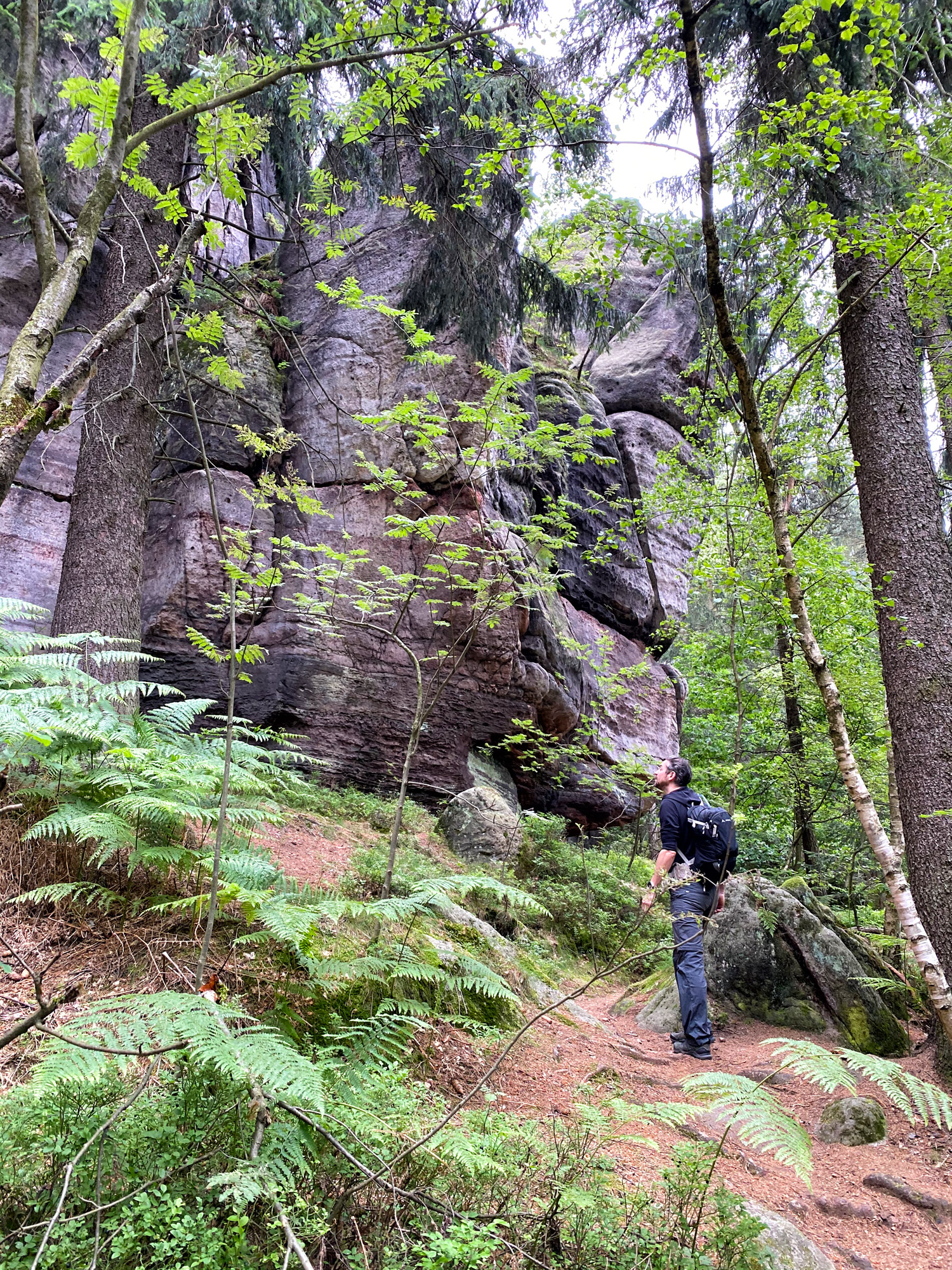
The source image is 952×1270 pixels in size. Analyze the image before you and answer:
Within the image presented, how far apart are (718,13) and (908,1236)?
10.3 meters

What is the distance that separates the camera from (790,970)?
20.5 feet

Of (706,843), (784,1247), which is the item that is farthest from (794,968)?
(784,1247)

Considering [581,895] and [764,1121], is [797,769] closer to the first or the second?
[581,895]

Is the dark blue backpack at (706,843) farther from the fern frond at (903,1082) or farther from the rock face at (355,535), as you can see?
the fern frond at (903,1082)

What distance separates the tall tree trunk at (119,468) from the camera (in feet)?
20.8

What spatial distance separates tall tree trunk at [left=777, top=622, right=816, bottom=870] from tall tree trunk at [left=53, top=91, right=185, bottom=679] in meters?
7.94

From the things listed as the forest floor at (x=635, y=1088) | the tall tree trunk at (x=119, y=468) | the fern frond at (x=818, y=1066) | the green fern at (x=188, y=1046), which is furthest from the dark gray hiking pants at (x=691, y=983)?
the tall tree trunk at (x=119, y=468)

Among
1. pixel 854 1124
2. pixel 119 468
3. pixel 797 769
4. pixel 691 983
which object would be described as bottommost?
pixel 854 1124

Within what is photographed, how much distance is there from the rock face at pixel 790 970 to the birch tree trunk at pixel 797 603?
2.00 metres

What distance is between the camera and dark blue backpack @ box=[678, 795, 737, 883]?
17.7ft

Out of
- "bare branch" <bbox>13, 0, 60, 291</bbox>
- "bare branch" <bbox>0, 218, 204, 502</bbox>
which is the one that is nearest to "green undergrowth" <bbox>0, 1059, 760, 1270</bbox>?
"bare branch" <bbox>0, 218, 204, 502</bbox>

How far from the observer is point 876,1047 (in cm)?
552

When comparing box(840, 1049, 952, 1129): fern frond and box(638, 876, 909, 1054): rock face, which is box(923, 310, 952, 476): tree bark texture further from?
box(840, 1049, 952, 1129): fern frond

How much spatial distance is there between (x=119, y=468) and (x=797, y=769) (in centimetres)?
893
